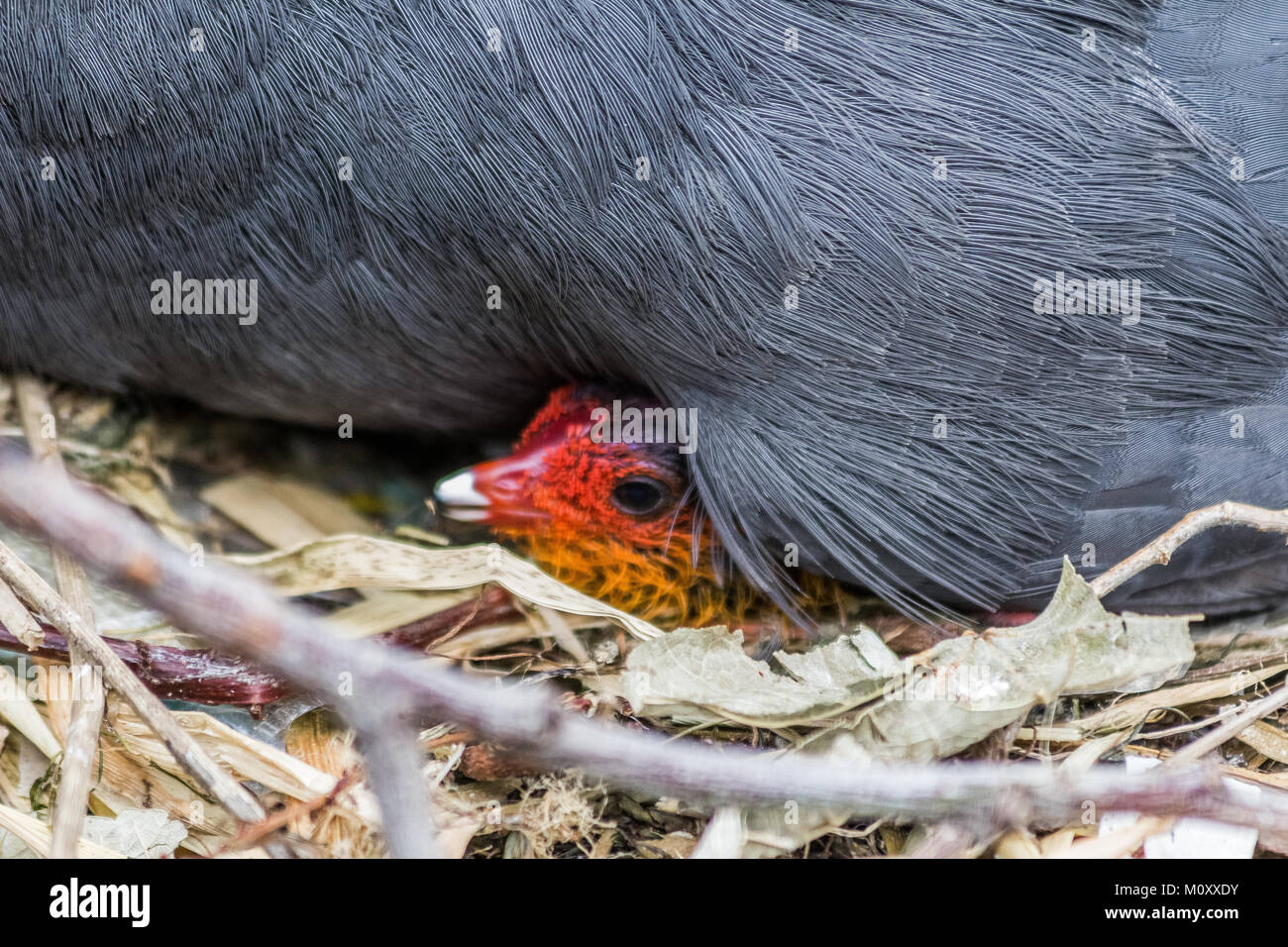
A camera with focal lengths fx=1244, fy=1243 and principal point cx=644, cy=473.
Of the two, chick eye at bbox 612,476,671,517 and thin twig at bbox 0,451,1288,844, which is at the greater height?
chick eye at bbox 612,476,671,517

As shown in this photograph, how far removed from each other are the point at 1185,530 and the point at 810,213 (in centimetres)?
57

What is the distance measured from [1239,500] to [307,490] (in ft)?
4.16

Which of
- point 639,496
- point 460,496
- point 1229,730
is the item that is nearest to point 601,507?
point 639,496

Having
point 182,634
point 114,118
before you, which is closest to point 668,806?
point 182,634

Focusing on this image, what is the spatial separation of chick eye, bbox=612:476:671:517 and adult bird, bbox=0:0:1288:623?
0.13 metres

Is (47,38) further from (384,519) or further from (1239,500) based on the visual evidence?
(1239,500)

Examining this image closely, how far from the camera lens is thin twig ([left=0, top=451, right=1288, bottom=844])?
1.09 metres

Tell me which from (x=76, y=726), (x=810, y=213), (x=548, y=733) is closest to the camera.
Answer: (x=548, y=733)

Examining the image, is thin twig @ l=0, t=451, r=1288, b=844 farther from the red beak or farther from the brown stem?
the red beak

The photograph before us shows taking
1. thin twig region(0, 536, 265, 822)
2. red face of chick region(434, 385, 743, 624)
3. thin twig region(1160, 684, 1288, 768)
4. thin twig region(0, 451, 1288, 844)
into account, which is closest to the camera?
thin twig region(0, 451, 1288, 844)

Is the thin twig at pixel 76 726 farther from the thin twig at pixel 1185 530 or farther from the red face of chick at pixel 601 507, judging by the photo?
the thin twig at pixel 1185 530

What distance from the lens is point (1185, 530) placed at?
1453 millimetres

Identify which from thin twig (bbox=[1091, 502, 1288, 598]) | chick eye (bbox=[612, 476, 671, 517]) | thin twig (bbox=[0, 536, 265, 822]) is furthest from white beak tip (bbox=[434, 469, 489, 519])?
thin twig (bbox=[1091, 502, 1288, 598])

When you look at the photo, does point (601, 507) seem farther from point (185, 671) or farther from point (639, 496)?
point (185, 671)
